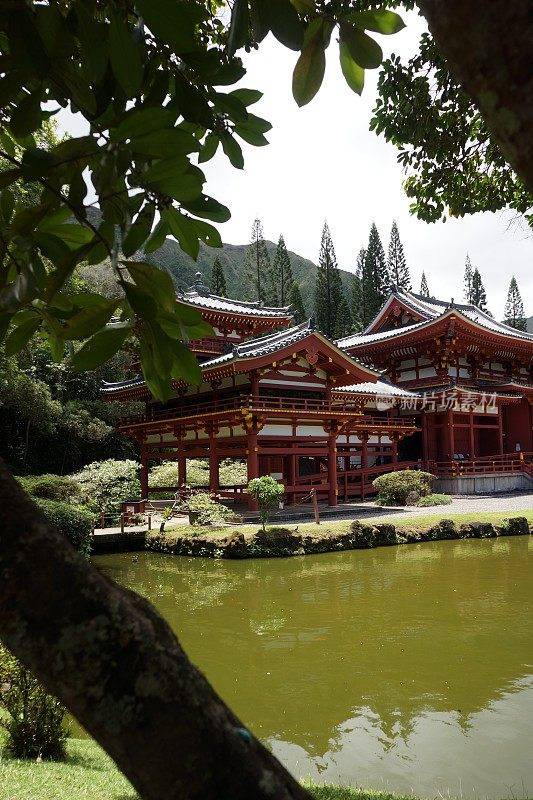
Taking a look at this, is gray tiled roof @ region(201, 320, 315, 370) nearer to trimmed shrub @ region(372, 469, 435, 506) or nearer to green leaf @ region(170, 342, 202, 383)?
trimmed shrub @ region(372, 469, 435, 506)

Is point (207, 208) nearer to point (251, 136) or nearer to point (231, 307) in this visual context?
point (251, 136)

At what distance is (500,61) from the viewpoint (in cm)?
61

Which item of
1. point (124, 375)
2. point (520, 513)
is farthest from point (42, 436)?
point (520, 513)

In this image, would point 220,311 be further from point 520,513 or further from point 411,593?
point 411,593

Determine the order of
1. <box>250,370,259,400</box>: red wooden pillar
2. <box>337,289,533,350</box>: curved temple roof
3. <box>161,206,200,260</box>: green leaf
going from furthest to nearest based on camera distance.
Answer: <box>337,289,533,350</box>: curved temple roof → <box>250,370,259,400</box>: red wooden pillar → <box>161,206,200,260</box>: green leaf

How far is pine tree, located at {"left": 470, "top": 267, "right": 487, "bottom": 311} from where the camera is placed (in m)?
47.1

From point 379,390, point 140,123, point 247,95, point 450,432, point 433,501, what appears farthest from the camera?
point 450,432

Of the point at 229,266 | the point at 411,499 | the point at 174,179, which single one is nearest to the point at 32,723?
the point at 174,179

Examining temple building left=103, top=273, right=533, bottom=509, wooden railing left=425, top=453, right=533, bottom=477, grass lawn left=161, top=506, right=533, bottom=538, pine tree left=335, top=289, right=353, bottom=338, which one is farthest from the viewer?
pine tree left=335, top=289, right=353, bottom=338

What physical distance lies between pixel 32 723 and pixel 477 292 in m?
48.7

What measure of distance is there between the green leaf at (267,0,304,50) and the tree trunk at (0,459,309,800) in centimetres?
98

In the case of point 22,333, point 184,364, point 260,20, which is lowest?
point 184,364

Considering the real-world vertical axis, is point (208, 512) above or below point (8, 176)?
below

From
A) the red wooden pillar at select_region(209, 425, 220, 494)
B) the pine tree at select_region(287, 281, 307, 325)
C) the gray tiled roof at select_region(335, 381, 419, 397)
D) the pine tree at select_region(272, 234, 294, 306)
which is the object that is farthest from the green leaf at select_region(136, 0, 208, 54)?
the pine tree at select_region(272, 234, 294, 306)
